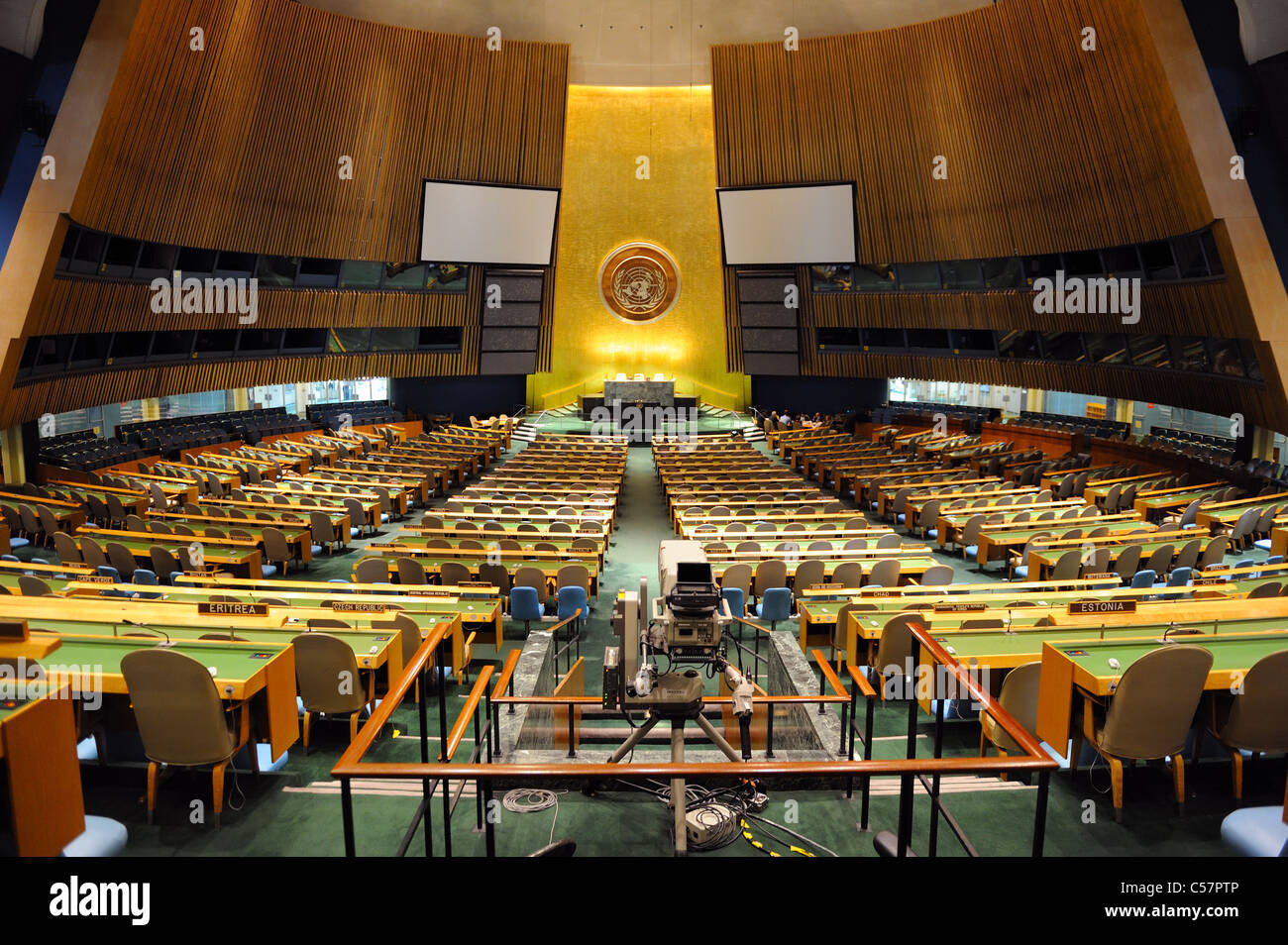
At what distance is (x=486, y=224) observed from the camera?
25.9 metres

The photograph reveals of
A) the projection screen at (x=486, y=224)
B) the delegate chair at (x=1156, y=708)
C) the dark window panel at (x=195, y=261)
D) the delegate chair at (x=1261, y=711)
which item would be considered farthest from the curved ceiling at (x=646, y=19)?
the delegate chair at (x=1156, y=708)

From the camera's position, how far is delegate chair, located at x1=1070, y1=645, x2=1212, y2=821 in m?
4.55

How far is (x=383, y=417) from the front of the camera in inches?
1164

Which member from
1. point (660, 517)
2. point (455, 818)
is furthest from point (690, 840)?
point (660, 517)

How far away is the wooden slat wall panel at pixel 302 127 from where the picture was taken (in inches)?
618

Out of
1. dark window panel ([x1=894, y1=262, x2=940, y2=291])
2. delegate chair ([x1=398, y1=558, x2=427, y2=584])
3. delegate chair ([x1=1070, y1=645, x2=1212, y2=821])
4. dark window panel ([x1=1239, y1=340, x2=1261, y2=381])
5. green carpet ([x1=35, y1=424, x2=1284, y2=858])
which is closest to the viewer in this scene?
green carpet ([x1=35, y1=424, x2=1284, y2=858])

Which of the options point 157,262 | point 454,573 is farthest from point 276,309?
point 454,573

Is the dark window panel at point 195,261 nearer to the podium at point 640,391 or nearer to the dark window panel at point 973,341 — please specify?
the podium at point 640,391

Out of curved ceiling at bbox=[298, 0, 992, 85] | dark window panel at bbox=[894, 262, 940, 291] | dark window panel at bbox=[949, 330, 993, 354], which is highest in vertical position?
curved ceiling at bbox=[298, 0, 992, 85]

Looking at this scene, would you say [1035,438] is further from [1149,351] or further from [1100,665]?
[1100,665]

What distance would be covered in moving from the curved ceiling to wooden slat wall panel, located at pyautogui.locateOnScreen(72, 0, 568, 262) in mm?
2209

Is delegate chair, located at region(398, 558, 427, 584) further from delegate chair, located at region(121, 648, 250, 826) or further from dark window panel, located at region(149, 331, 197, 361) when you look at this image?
dark window panel, located at region(149, 331, 197, 361)

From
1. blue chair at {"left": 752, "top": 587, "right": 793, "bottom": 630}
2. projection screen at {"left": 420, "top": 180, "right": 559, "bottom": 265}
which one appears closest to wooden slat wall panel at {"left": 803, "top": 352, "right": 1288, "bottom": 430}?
blue chair at {"left": 752, "top": 587, "right": 793, "bottom": 630}

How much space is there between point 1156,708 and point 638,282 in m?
32.3
